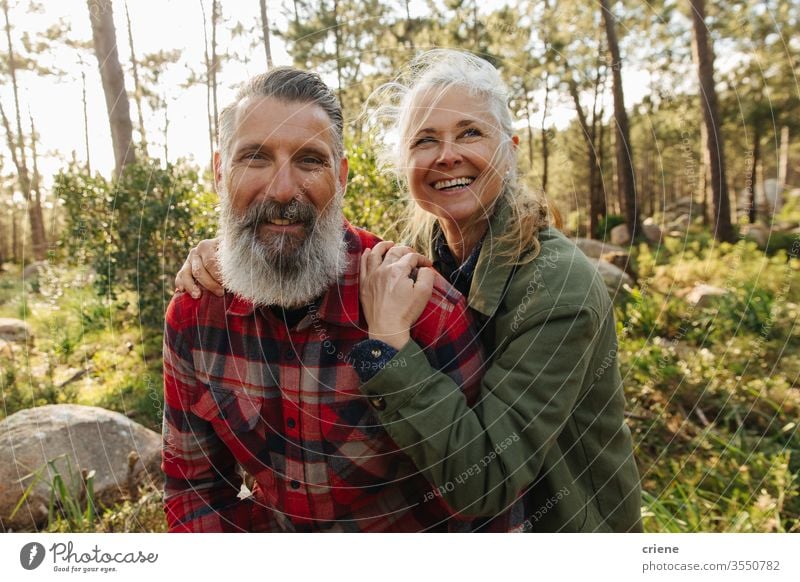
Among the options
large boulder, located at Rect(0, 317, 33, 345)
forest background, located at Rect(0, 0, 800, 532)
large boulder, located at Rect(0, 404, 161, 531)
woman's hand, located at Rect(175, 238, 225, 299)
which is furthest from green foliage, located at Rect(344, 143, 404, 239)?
large boulder, located at Rect(0, 317, 33, 345)

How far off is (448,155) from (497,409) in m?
0.74

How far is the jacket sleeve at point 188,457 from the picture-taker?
5.58 feet

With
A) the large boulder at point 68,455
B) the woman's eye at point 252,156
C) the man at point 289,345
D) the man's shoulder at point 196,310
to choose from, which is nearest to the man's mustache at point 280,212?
the man at point 289,345

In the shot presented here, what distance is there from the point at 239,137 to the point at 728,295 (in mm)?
3498

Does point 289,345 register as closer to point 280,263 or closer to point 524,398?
point 280,263

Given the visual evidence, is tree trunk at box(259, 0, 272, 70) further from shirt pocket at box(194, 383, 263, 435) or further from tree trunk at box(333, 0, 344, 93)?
shirt pocket at box(194, 383, 263, 435)

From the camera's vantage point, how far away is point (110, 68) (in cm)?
241

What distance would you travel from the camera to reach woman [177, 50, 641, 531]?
1348 millimetres

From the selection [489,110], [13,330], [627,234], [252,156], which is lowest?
[13,330]

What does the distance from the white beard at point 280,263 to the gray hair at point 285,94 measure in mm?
182

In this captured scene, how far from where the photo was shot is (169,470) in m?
1.76

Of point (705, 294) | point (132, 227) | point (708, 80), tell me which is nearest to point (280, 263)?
point (708, 80)

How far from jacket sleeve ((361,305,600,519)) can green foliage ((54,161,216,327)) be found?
2.95m
